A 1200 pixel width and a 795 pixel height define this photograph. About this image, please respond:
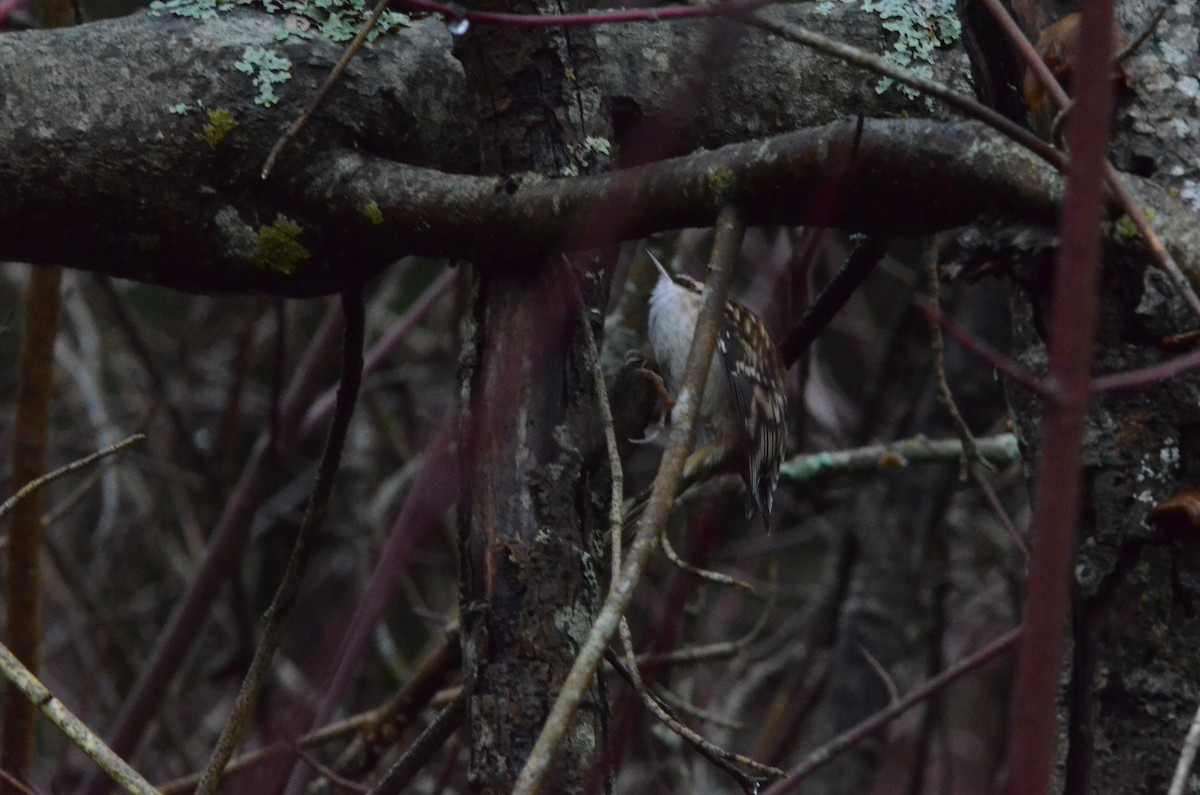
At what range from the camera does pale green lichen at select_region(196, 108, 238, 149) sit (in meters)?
1.77

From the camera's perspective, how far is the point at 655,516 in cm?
120

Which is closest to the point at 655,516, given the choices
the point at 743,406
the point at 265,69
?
the point at 265,69

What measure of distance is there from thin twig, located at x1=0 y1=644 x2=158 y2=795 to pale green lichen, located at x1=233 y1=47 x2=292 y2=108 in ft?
2.57

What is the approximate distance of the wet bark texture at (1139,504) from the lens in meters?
1.42

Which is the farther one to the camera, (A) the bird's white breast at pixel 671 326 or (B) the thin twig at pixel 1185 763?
(A) the bird's white breast at pixel 671 326

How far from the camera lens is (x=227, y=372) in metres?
5.48

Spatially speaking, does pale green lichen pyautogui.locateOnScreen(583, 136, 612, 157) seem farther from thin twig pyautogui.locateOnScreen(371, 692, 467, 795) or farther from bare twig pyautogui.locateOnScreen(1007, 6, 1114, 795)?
bare twig pyautogui.locateOnScreen(1007, 6, 1114, 795)

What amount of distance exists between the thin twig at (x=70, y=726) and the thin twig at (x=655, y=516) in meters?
0.42

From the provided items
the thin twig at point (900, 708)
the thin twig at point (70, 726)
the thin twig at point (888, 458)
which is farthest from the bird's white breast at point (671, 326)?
the thin twig at point (70, 726)

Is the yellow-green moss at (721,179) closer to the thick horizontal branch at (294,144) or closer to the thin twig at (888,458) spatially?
the thick horizontal branch at (294,144)

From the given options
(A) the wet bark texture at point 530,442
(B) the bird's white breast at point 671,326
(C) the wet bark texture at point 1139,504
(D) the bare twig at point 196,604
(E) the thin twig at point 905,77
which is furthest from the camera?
(D) the bare twig at point 196,604

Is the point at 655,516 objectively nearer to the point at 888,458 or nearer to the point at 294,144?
the point at 294,144

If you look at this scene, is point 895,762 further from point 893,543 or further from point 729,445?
point 729,445

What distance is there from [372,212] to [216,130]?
0.81 ft
